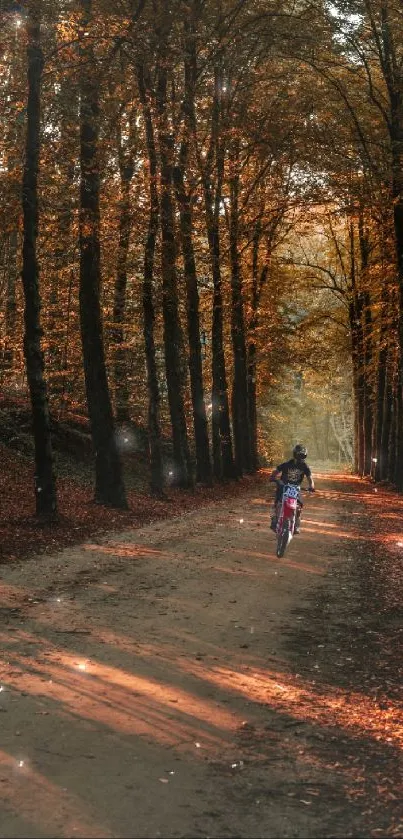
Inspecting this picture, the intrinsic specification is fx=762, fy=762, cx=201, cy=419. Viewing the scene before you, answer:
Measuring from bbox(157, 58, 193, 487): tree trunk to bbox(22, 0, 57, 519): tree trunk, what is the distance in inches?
217

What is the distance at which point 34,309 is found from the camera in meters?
15.4

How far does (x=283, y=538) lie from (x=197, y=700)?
776 cm

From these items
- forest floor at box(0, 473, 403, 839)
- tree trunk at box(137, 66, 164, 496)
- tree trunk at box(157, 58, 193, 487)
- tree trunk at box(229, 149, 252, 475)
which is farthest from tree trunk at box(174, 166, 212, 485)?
forest floor at box(0, 473, 403, 839)

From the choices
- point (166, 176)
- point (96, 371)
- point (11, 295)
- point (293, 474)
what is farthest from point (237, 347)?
point (293, 474)

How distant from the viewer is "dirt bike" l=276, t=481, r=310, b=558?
13594mm

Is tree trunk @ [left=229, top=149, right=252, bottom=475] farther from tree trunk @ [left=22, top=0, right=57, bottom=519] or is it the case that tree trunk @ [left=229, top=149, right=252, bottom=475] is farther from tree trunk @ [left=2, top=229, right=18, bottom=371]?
tree trunk @ [left=22, top=0, right=57, bottom=519]

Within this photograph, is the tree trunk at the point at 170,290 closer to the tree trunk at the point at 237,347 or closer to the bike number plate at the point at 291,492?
the tree trunk at the point at 237,347

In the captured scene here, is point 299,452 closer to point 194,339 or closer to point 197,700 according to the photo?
point 197,700

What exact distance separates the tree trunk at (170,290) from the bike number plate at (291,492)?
967 centimetres

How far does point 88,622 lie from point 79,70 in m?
12.2

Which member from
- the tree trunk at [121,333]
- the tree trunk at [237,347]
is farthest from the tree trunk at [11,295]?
the tree trunk at [237,347]

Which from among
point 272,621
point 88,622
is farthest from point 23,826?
point 272,621

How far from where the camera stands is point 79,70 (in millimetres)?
15898

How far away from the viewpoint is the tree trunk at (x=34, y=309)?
50.2ft
